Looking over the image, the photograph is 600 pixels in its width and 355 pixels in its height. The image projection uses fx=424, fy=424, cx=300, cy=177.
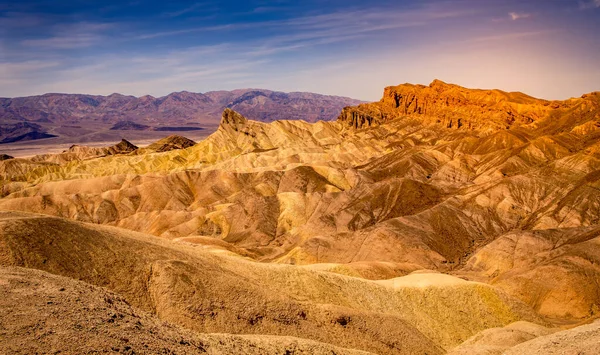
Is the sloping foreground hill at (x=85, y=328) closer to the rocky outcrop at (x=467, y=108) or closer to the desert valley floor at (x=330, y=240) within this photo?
the desert valley floor at (x=330, y=240)

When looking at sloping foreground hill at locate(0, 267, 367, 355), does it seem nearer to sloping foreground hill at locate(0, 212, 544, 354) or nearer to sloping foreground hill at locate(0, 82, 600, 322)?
sloping foreground hill at locate(0, 212, 544, 354)

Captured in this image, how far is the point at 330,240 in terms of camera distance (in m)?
78.0

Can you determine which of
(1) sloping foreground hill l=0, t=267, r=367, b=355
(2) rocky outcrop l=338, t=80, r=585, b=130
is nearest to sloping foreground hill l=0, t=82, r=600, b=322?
(2) rocky outcrop l=338, t=80, r=585, b=130

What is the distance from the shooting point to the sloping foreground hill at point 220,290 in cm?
2991

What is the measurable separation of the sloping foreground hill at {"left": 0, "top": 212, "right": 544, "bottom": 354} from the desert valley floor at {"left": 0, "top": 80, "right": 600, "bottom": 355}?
0.15m

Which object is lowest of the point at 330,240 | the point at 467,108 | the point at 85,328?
the point at 330,240

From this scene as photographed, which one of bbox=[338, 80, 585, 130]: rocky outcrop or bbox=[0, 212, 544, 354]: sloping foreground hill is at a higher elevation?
bbox=[338, 80, 585, 130]: rocky outcrop

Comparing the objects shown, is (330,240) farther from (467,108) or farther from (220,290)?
(467,108)

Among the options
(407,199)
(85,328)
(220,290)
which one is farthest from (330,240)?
(85,328)

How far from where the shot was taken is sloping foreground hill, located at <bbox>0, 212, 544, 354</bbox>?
29.9 metres

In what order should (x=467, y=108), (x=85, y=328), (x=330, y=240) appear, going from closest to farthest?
(x=85, y=328)
(x=330, y=240)
(x=467, y=108)

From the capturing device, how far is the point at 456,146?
457 feet

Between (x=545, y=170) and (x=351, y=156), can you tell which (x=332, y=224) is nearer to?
(x=545, y=170)

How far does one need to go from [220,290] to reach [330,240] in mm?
47161
